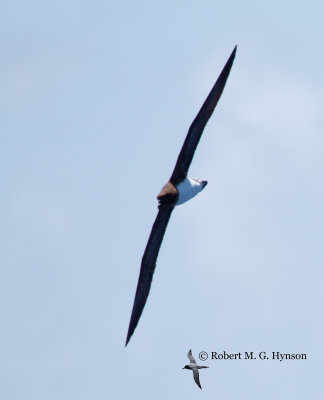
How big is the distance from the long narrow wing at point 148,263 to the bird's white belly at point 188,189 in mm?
693

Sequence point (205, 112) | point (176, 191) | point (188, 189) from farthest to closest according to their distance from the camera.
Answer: point (188, 189) < point (176, 191) < point (205, 112)

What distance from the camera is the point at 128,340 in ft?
118

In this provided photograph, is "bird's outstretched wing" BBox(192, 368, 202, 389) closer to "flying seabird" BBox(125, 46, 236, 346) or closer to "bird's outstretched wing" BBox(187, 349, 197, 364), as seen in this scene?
"bird's outstretched wing" BBox(187, 349, 197, 364)

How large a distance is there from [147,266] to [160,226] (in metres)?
1.80

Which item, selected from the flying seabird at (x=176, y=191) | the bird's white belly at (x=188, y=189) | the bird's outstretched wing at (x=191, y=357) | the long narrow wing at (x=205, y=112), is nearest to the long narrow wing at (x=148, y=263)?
the flying seabird at (x=176, y=191)

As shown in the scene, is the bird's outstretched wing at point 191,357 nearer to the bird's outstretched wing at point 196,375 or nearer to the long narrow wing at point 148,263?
the bird's outstretched wing at point 196,375

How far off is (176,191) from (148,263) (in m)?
3.33

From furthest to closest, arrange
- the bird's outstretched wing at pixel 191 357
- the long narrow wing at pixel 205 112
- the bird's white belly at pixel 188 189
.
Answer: the bird's outstretched wing at pixel 191 357, the bird's white belly at pixel 188 189, the long narrow wing at pixel 205 112

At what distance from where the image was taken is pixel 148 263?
121 ft

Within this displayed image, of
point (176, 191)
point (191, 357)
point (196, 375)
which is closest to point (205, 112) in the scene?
point (176, 191)

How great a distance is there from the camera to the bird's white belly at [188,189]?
118ft

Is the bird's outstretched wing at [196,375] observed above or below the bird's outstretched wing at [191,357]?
below

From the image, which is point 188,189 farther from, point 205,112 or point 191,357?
point 191,357

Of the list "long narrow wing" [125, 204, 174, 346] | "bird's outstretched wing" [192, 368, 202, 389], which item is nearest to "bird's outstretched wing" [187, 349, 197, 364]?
"bird's outstretched wing" [192, 368, 202, 389]
